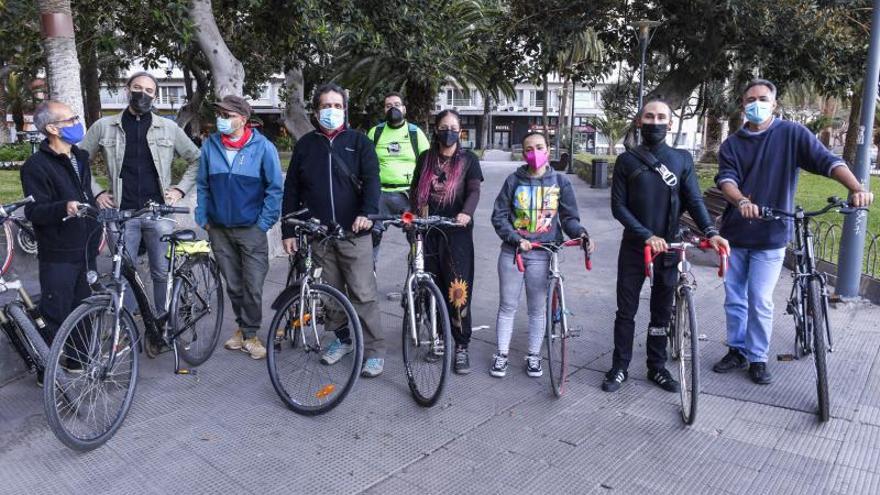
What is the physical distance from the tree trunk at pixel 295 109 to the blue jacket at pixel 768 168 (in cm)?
966

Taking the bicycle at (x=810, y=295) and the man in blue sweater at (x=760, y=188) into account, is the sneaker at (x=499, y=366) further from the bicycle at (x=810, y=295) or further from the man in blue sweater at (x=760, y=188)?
the bicycle at (x=810, y=295)

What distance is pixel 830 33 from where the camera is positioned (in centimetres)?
1352

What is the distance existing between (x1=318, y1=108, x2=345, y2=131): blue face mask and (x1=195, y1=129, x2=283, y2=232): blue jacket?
51 centimetres

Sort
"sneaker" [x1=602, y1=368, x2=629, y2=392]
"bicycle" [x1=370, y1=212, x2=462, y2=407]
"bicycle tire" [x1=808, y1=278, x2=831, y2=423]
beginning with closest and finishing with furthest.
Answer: "bicycle tire" [x1=808, y1=278, x2=831, y2=423] < "bicycle" [x1=370, y1=212, x2=462, y2=407] < "sneaker" [x1=602, y1=368, x2=629, y2=392]

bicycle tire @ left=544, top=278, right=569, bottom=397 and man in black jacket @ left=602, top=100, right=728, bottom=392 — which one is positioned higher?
man in black jacket @ left=602, top=100, right=728, bottom=392

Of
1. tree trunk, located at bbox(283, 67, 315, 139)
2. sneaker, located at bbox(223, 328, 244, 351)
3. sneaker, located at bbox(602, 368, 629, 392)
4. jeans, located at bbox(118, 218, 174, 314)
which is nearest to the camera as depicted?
sneaker, located at bbox(602, 368, 629, 392)

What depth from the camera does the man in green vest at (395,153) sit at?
19.6ft

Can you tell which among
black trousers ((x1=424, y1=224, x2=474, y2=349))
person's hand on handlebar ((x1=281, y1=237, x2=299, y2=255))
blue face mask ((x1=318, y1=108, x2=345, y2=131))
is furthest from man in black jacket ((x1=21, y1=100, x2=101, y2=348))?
black trousers ((x1=424, y1=224, x2=474, y2=349))

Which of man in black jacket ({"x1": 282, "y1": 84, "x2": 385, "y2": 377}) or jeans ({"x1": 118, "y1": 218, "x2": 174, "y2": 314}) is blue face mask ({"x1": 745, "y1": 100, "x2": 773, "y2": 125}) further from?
jeans ({"x1": 118, "y1": 218, "x2": 174, "y2": 314})

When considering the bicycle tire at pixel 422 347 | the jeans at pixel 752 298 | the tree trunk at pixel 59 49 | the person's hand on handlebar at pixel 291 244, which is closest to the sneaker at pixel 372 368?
the bicycle tire at pixel 422 347

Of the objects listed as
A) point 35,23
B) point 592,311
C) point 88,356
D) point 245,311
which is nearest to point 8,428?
point 88,356

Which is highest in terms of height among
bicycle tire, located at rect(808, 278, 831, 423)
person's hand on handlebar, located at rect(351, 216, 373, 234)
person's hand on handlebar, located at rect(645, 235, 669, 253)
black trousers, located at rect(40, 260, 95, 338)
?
person's hand on handlebar, located at rect(351, 216, 373, 234)

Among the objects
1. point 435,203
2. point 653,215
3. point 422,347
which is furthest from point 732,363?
point 435,203

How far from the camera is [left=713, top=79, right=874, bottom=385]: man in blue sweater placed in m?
4.24
